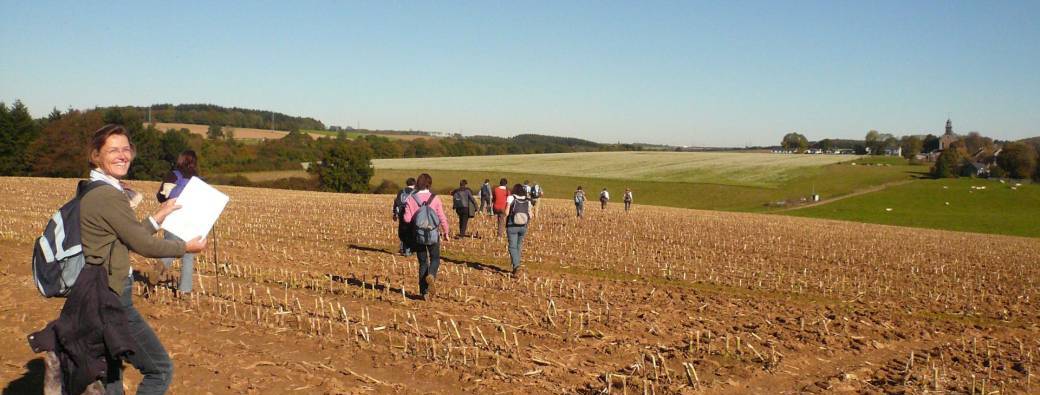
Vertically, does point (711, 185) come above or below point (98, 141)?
below

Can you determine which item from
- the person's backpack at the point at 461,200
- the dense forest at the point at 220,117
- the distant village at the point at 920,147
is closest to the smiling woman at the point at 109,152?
the person's backpack at the point at 461,200

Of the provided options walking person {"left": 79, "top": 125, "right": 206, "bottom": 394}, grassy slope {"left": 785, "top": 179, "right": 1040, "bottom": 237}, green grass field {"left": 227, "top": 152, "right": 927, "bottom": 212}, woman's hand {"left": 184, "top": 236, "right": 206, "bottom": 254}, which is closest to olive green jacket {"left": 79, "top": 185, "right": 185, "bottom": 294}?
walking person {"left": 79, "top": 125, "right": 206, "bottom": 394}

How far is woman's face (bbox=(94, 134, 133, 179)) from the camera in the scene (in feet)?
14.3

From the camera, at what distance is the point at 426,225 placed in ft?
36.8

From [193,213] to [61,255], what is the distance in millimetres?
737

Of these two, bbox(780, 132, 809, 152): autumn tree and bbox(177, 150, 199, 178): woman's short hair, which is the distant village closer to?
bbox(780, 132, 809, 152): autumn tree

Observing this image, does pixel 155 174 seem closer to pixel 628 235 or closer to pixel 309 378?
pixel 628 235

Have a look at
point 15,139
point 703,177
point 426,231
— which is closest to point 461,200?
A: point 426,231

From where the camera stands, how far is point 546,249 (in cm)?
1966

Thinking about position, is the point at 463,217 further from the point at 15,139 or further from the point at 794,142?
the point at 794,142

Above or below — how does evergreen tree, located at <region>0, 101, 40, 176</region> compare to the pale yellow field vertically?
above

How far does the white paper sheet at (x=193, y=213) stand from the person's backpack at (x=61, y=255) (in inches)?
19.5

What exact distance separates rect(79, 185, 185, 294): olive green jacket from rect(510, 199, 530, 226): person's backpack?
32.6 ft

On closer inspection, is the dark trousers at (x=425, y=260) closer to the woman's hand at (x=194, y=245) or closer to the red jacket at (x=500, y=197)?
the woman's hand at (x=194, y=245)
